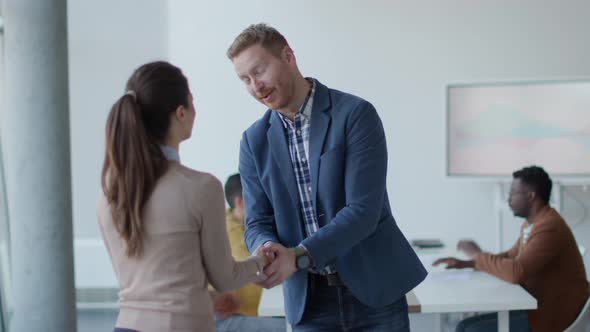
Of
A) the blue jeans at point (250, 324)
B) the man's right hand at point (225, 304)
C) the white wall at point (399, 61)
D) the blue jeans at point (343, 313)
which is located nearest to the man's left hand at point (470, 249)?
the blue jeans at point (250, 324)

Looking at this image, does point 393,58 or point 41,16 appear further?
point 393,58

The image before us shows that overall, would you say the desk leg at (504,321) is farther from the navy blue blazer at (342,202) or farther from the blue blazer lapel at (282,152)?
the blue blazer lapel at (282,152)

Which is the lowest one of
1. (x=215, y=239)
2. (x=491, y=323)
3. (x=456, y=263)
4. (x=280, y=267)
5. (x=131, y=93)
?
(x=491, y=323)

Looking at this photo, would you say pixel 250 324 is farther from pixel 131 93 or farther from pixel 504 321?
pixel 131 93

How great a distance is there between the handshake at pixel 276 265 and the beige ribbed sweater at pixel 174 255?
34 cm

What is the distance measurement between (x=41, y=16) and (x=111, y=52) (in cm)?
208

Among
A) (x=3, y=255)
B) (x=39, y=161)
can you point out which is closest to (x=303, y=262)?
(x=39, y=161)

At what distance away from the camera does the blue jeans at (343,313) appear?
5.97 feet

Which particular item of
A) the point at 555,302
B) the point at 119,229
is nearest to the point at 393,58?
the point at 555,302

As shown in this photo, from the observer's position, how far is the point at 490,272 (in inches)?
128

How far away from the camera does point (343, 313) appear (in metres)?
1.83

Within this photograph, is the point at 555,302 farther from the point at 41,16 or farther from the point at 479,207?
the point at 41,16

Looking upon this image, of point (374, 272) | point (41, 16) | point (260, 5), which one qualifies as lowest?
point (374, 272)

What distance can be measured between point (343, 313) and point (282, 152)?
1.60ft
